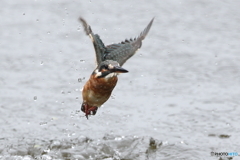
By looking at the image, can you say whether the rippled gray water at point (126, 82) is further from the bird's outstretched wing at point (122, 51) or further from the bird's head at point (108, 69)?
the bird's head at point (108, 69)

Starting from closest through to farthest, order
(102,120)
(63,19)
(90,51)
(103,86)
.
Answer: (103,86) < (102,120) < (90,51) < (63,19)

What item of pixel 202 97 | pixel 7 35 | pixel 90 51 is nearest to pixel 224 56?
pixel 202 97

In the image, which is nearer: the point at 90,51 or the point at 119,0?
the point at 90,51

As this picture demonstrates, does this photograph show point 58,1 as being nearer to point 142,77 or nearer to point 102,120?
point 142,77

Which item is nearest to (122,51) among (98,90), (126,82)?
(98,90)

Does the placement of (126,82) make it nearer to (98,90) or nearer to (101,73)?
(98,90)

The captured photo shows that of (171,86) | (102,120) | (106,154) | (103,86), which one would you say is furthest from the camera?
(171,86)

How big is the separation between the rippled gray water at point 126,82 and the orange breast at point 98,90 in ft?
3.31

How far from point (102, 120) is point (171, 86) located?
1164 mm

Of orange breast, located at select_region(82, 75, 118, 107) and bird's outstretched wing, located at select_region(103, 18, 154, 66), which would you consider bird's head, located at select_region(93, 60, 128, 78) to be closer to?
orange breast, located at select_region(82, 75, 118, 107)

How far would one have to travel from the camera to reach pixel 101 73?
624cm

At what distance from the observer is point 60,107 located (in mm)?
8086

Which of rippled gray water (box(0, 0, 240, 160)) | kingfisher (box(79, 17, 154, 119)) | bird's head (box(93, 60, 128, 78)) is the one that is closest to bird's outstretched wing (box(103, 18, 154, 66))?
kingfisher (box(79, 17, 154, 119))

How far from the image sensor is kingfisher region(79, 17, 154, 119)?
6.20 m
